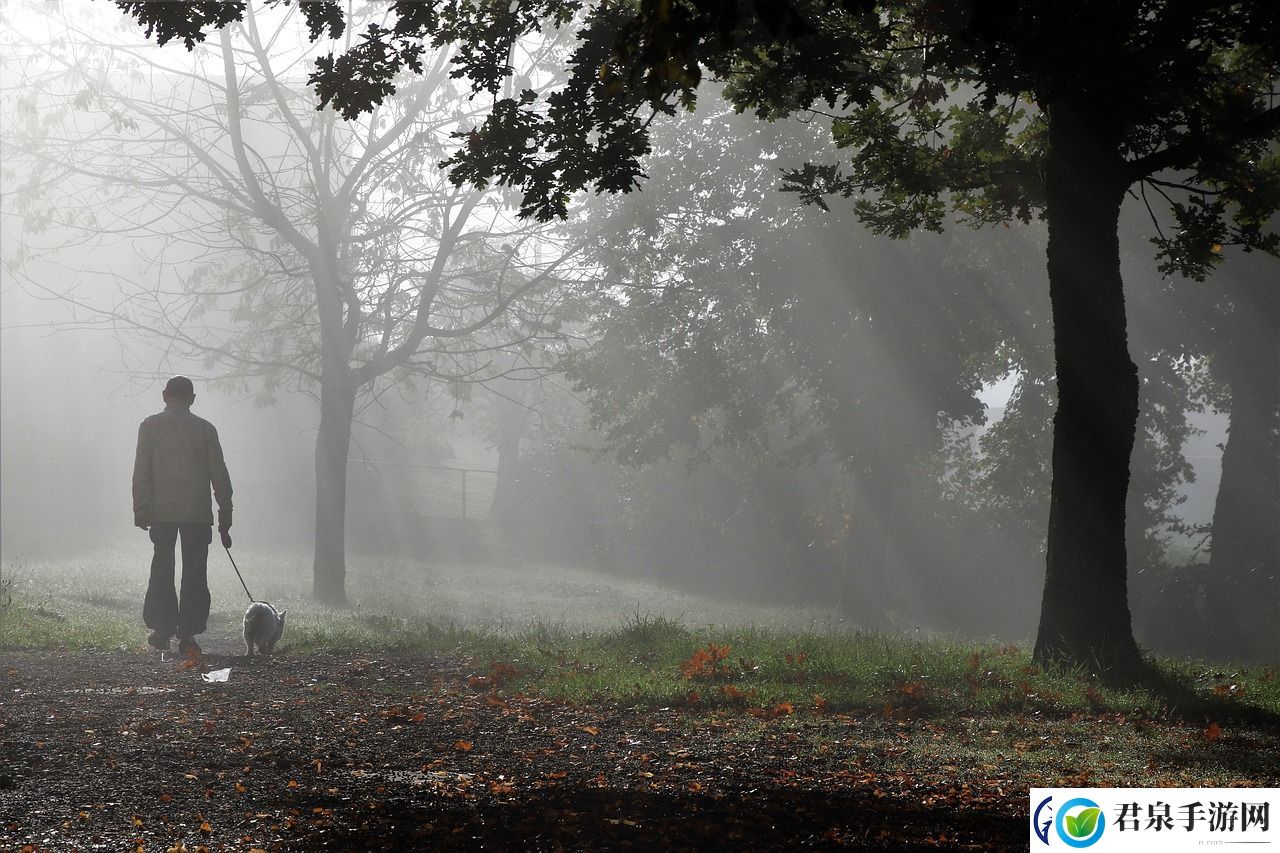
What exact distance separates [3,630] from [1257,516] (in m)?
18.9

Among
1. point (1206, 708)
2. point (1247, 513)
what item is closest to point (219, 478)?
point (1206, 708)

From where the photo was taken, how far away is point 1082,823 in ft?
13.0

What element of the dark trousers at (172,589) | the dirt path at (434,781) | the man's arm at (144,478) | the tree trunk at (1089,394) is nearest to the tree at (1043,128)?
the tree trunk at (1089,394)

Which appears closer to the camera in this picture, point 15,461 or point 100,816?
point 100,816

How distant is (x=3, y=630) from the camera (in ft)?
30.9

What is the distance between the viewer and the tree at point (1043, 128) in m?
6.60

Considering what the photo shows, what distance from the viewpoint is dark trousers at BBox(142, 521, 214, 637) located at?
9.05 meters

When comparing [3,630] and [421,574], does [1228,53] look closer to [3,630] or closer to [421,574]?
[3,630]

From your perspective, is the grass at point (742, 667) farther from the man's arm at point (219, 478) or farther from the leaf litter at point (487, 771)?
the man's arm at point (219, 478)

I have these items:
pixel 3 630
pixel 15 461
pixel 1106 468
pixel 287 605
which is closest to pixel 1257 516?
pixel 1106 468

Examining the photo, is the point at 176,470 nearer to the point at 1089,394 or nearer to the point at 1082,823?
the point at 1089,394

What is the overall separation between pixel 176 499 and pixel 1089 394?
7256mm

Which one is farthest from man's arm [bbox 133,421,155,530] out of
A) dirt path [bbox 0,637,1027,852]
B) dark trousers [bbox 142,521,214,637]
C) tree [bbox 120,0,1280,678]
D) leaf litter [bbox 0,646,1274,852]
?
tree [bbox 120,0,1280,678]

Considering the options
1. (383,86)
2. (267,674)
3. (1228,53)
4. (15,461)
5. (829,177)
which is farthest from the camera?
(15,461)
